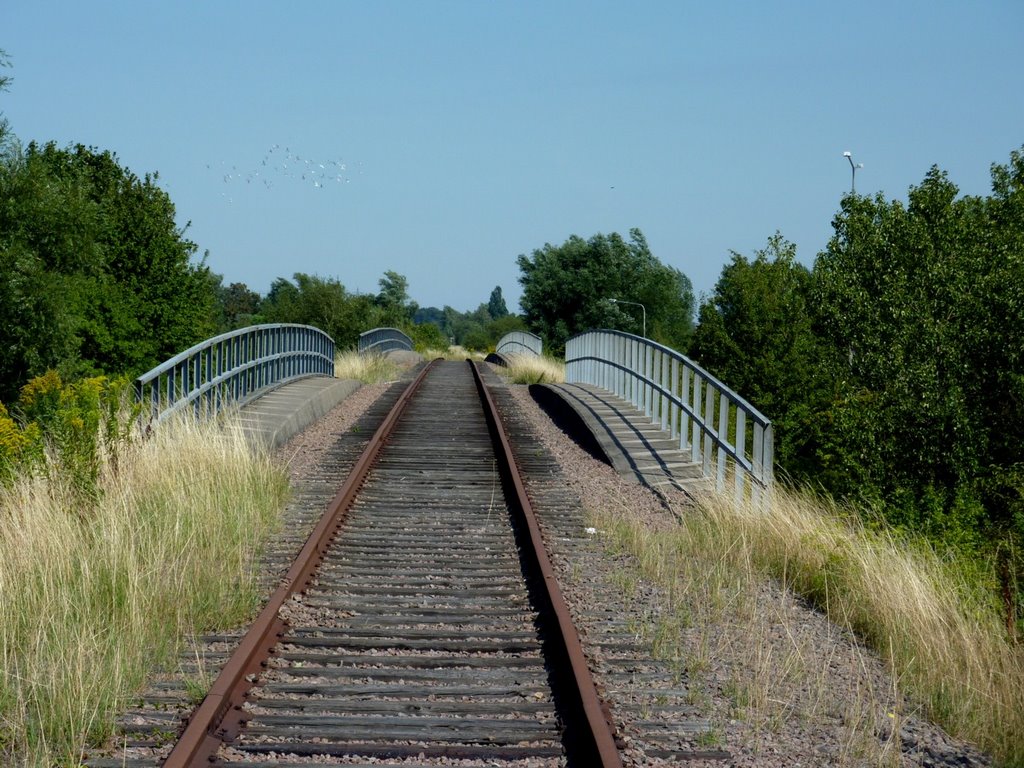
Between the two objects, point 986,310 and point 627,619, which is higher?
point 986,310

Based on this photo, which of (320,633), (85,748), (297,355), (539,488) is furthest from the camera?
(297,355)

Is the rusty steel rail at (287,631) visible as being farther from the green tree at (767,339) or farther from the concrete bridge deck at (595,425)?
the green tree at (767,339)

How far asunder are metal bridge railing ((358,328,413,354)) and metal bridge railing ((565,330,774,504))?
414 inches

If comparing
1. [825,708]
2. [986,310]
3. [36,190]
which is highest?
[36,190]

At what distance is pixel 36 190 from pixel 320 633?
75.1 ft

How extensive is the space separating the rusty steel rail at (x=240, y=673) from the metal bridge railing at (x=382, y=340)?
2719cm

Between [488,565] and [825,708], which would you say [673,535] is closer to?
[488,565]

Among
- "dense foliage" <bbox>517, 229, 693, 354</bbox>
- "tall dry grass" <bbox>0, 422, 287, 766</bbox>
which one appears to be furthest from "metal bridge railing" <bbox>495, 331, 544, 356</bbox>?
"tall dry grass" <bbox>0, 422, 287, 766</bbox>

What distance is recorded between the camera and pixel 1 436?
10.1 m

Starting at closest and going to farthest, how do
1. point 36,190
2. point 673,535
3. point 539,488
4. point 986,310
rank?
point 673,535
point 539,488
point 986,310
point 36,190

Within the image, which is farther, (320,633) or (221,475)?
(221,475)

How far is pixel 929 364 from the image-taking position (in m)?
15.3

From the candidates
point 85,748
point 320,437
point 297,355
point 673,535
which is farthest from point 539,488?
point 297,355

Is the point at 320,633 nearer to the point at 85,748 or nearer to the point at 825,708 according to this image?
the point at 85,748
